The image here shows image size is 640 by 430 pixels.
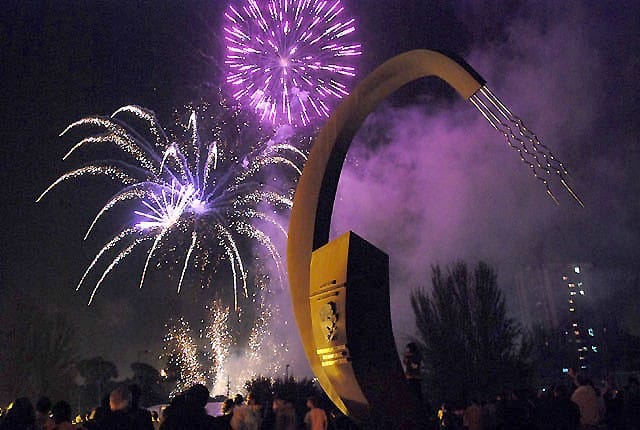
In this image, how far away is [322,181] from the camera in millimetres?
11539

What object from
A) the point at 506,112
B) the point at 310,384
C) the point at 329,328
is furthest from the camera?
the point at 310,384

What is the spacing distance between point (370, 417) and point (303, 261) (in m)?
3.56

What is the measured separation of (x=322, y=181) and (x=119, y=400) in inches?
267

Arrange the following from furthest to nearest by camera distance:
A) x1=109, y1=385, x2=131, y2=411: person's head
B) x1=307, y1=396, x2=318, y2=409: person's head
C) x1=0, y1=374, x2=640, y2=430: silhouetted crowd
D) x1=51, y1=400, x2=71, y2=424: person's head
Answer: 1. x1=307, y1=396, x2=318, y2=409: person's head
2. x1=51, y1=400, x2=71, y2=424: person's head
3. x1=109, y1=385, x2=131, y2=411: person's head
4. x1=0, y1=374, x2=640, y2=430: silhouetted crowd

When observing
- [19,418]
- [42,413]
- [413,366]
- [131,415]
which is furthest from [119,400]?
[413,366]

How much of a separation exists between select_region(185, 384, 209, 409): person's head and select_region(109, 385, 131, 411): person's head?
3.38ft

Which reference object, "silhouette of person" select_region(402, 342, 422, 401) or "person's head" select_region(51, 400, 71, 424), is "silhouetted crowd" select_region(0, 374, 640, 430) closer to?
"person's head" select_region(51, 400, 71, 424)

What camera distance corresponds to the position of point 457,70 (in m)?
9.58

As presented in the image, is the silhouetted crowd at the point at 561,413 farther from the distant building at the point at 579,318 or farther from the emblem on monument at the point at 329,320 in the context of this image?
the distant building at the point at 579,318

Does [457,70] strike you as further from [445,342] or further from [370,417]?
[445,342]

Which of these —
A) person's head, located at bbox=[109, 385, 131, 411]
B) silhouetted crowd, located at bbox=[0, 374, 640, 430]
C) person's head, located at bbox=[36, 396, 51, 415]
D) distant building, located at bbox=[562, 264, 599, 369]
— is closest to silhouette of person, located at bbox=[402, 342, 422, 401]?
silhouetted crowd, located at bbox=[0, 374, 640, 430]

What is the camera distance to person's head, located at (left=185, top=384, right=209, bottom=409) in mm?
4621

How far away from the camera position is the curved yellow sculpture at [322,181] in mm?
11031

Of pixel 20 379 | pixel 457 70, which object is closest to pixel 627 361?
pixel 20 379
